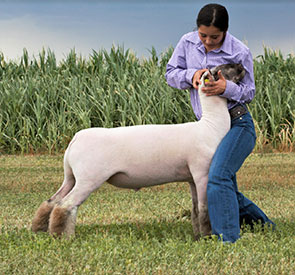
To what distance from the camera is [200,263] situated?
3.76 m

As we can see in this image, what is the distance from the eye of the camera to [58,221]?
4246mm

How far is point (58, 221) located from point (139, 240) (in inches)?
27.3

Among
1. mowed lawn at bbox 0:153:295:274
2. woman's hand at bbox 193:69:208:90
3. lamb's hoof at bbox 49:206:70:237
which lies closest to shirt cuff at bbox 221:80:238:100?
woman's hand at bbox 193:69:208:90

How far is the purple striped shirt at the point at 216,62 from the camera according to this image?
4.36 meters

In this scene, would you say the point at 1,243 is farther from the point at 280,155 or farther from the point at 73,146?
the point at 280,155

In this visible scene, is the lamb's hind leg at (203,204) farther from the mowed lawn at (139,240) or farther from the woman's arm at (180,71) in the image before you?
the woman's arm at (180,71)

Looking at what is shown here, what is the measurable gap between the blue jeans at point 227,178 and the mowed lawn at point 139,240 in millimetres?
149

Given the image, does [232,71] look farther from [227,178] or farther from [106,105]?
[106,105]

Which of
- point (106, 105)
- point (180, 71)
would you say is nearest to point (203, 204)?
point (180, 71)

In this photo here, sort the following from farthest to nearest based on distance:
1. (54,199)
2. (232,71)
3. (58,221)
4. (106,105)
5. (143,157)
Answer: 1. (106,105)
2. (54,199)
3. (232,71)
4. (58,221)
5. (143,157)

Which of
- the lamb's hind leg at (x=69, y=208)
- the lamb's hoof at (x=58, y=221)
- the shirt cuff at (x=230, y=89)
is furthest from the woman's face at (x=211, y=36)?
the lamb's hoof at (x=58, y=221)

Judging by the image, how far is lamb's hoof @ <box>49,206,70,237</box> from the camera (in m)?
4.20

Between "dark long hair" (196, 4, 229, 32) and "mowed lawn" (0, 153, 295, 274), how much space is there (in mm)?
1682

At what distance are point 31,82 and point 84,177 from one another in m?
9.43
